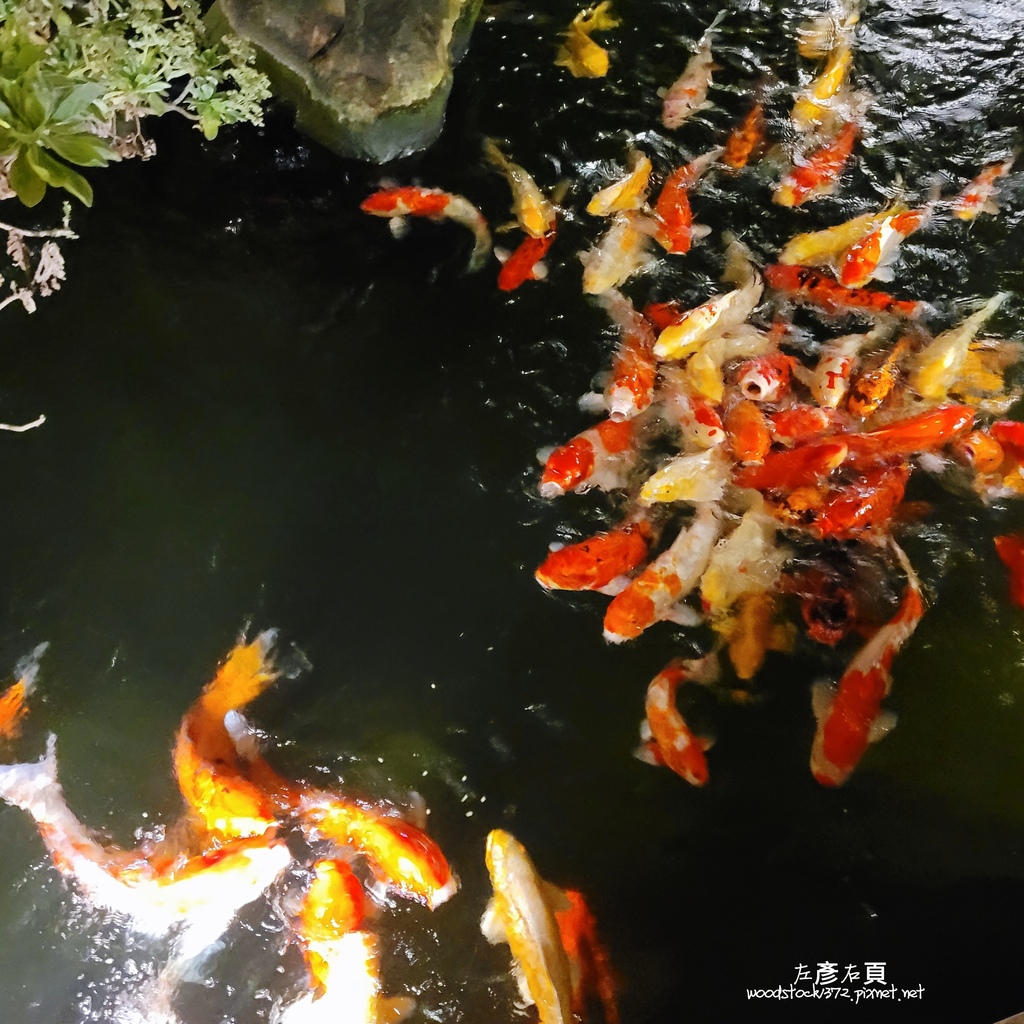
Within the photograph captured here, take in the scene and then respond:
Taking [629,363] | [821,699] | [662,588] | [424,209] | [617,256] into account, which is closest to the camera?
[821,699]

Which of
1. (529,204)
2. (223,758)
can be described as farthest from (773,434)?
(223,758)

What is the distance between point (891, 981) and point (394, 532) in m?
1.89

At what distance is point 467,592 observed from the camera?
7.66 feet

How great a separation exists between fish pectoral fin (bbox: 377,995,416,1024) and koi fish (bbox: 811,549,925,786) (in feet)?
4.33

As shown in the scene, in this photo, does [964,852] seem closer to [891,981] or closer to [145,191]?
[891,981]

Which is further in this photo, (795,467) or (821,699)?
→ (795,467)

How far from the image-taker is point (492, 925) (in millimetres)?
2066

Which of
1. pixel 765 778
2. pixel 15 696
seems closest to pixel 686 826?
pixel 765 778

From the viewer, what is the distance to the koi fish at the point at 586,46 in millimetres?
2959

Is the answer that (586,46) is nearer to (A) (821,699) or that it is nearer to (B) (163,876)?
(A) (821,699)

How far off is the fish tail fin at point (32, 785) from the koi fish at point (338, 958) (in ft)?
2.71

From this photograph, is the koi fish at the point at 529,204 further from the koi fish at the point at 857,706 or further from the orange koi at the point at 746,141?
the koi fish at the point at 857,706

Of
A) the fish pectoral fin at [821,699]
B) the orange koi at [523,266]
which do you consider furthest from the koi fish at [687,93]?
the fish pectoral fin at [821,699]

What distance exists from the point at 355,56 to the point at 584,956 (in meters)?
3.18
